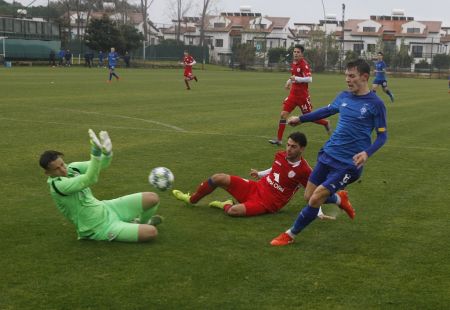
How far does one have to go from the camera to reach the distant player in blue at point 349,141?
21.0 feet

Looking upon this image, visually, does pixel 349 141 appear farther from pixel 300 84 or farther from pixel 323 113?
pixel 300 84

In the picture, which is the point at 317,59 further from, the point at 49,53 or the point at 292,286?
the point at 292,286

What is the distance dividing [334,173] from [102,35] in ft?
190

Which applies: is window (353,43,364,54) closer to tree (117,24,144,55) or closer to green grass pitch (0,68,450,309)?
tree (117,24,144,55)

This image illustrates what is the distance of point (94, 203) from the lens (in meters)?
6.29

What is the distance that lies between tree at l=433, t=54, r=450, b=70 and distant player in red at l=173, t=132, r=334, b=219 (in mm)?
73480

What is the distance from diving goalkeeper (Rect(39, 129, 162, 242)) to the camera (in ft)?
19.3

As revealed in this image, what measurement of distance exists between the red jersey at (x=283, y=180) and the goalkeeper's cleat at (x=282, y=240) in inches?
45.6

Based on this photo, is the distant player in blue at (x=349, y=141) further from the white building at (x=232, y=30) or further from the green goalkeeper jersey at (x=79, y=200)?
the white building at (x=232, y=30)

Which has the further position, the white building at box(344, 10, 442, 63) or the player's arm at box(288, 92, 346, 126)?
the white building at box(344, 10, 442, 63)

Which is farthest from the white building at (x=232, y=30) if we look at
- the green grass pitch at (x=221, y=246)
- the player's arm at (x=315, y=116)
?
the player's arm at (x=315, y=116)

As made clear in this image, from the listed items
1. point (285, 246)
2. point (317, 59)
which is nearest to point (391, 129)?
point (285, 246)

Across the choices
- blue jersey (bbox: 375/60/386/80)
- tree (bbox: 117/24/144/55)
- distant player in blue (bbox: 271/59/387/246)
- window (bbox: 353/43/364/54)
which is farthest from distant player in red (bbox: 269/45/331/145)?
window (bbox: 353/43/364/54)

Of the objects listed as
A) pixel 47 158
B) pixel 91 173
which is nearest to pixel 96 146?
pixel 91 173
